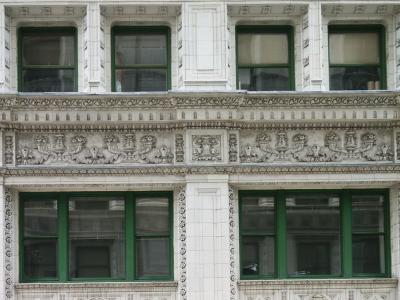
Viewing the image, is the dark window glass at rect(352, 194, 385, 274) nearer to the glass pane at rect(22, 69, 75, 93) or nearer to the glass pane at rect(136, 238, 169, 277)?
the glass pane at rect(136, 238, 169, 277)

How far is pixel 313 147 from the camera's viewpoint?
22578 millimetres

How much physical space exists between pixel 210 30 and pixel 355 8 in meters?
3.12

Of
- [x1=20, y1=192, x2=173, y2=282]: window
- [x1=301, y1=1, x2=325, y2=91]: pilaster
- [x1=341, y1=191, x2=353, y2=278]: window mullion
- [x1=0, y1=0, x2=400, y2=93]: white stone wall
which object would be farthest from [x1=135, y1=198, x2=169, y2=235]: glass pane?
[x1=301, y1=1, x2=325, y2=91]: pilaster

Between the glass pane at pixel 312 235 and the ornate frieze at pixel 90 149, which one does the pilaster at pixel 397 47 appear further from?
the ornate frieze at pixel 90 149

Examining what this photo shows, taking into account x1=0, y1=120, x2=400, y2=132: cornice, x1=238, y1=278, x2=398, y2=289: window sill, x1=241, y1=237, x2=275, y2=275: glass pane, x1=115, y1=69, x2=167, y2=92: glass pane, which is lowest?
x1=238, y1=278, x2=398, y2=289: window sill

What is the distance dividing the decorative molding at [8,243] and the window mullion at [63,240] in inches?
38.3

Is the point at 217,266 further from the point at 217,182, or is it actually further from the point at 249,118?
the point at 249,118

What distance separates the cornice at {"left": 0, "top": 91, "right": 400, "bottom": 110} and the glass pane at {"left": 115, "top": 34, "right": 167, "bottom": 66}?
119cm

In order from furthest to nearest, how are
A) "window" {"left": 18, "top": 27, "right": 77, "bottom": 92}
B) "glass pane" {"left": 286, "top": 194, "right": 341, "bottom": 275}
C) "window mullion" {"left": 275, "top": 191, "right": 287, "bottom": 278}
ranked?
"window" {"left": 18, "top": 27, "right": 77, "bottom": 92} → "glass pane" {"left": 286, "top": 194, "right": 341, "bottom": 275} → "window mullion" {"left": 275, "top": 191, "right": 287, "bottom": 278}

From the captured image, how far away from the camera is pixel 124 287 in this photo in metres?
22.2

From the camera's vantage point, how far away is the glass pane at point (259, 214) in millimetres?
22781

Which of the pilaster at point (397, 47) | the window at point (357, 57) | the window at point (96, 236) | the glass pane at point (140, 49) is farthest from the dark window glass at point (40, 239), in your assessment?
the pilaster at point (397, 47)

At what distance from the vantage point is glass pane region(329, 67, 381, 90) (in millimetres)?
23250

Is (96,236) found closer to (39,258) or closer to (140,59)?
(39,258)
